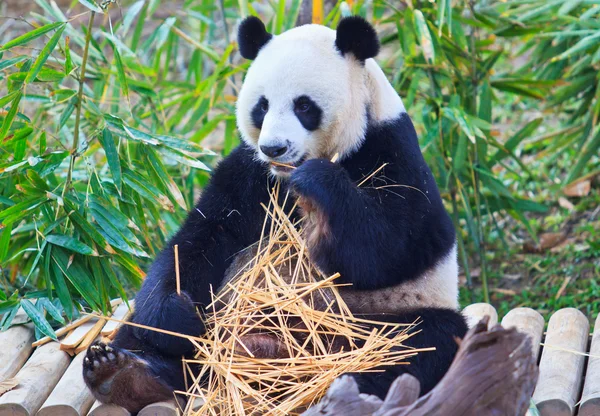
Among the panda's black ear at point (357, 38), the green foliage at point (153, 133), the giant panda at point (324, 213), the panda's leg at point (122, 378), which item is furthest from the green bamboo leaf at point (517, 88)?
the panda's leg at point (122, 378)

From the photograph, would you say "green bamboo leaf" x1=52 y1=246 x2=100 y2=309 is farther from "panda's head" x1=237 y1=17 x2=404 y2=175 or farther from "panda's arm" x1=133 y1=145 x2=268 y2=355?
"panda's head" x1=237 y1=17 x2=404 y2=175

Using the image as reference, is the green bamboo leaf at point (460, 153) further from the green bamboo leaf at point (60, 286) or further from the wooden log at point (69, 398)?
the wooden log at point (69, 398)

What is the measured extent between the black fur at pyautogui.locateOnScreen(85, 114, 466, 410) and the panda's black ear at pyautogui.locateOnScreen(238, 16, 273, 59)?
1.28 ft

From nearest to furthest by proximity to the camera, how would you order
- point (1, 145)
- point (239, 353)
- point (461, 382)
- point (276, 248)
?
point (461, 382), point (239, 353), point (276, 248), point (1, 145)

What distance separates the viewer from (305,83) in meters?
2.90

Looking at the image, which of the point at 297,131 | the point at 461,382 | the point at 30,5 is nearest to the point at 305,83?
the point at 297,131

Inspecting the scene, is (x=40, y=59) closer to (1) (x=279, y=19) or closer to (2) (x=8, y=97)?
(2) (x=8, y=97)

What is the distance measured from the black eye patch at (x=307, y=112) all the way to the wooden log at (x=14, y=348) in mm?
1604

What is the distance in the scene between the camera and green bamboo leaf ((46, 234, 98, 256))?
3250 mm

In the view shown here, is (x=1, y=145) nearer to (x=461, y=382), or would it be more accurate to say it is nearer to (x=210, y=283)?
(x=210, y=283)

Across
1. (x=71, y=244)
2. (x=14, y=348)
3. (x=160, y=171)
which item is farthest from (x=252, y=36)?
(x=14, y=348)

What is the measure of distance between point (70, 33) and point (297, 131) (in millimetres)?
2205

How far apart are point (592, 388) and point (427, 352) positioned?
25.5 inches

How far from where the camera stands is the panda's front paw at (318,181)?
2750 mm
